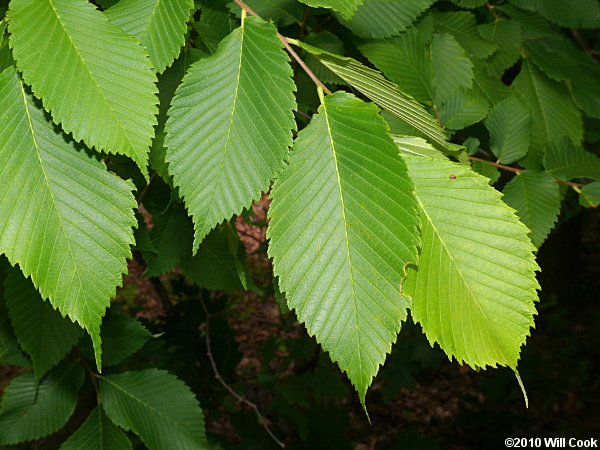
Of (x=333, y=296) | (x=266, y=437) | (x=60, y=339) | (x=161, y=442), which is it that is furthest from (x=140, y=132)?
(x=266, y=437)

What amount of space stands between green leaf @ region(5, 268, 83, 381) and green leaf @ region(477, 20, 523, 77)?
1370 millimetres

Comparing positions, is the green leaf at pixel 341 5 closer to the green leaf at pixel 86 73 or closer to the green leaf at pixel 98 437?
the green leaf at pixel 86 73

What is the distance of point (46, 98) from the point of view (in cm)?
62

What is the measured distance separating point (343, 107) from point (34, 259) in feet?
1.47

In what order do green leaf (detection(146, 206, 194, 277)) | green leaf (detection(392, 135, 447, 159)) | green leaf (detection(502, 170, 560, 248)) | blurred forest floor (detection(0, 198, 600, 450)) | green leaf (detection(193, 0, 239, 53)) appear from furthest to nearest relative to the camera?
blurred forest floor (detection(0, 198, 600, 450)) < green leaf (detection(146, 206, 194, 277)) < green leaf (detection(502, 170, 560, 248)) < green leaf (detection(193, 0, 239, 53)) < green leaf (detection(392, 135, 447, 159))

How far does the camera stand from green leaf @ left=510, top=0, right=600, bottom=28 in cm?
153

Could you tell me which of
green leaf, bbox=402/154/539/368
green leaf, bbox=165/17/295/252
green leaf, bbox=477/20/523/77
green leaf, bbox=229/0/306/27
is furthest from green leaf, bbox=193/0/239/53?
green leaf, bbox=477/20/523/77

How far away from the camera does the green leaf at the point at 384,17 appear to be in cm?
117

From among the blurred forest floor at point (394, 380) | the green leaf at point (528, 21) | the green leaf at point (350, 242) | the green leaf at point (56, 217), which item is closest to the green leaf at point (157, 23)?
the green leaf at point (56, 217)

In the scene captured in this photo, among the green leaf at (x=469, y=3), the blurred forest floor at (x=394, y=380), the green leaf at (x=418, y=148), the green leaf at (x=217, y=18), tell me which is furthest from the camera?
the blurred forest floor at (x=394, y=380)

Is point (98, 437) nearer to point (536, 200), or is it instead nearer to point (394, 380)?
point (536, 200)

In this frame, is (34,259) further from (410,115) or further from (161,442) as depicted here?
(161,442)

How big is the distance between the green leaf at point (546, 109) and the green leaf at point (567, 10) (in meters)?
0.16

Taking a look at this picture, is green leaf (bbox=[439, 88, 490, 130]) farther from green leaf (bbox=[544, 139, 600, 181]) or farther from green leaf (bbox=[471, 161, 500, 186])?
green leaf (bbox=[544, 139, 600, 181])
